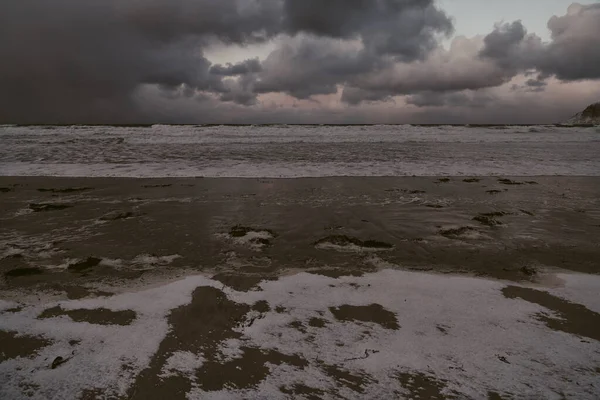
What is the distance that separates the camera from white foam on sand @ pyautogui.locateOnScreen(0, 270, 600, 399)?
2217mm

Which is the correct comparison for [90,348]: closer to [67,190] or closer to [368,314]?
[368,314]

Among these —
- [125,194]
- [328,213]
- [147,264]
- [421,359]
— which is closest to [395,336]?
[421,359]

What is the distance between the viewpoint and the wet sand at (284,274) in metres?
2.29

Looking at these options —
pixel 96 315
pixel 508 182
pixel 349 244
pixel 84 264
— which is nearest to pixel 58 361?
pixel 96 315

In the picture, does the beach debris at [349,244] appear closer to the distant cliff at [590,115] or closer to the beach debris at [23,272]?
the beach debris at [23,272]

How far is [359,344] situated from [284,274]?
147cm

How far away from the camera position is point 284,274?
3.92 m

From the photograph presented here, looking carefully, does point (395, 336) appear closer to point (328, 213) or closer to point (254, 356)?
point (254, 356)

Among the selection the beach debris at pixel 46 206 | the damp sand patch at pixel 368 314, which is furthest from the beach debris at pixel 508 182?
the beach debris at pixel 46 206

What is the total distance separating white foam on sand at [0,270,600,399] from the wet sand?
0.02m

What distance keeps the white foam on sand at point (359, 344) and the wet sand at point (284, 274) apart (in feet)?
0.06

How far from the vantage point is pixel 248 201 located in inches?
284

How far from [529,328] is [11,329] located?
425 centimetres

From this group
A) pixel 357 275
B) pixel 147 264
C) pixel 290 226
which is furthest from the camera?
pixel 290 226
